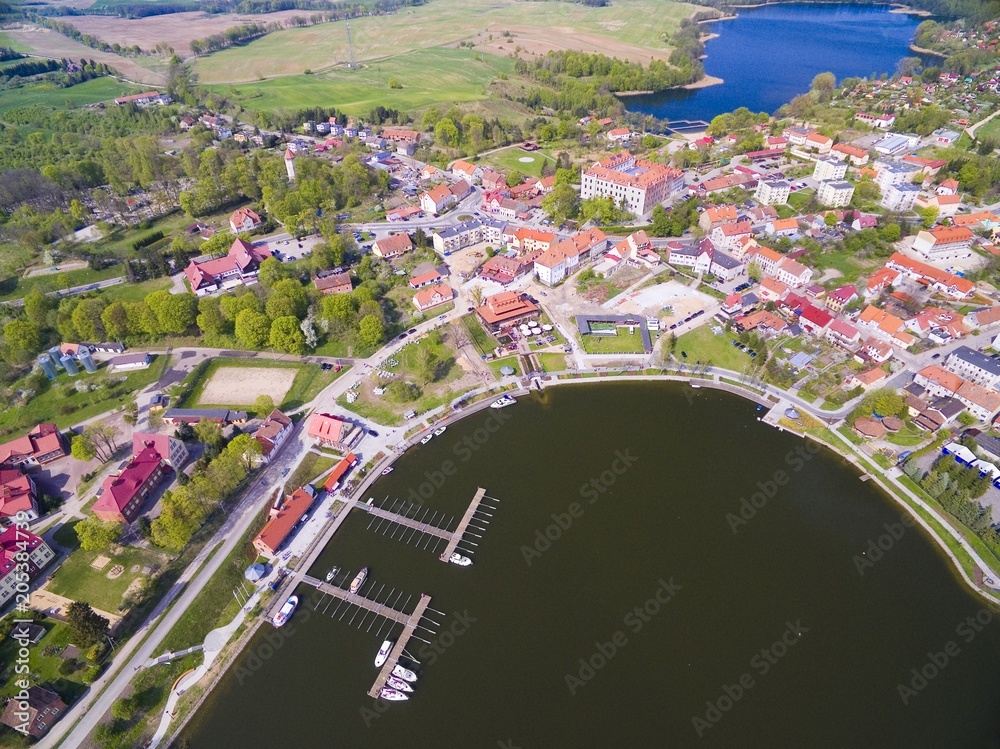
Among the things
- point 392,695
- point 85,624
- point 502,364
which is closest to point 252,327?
point 502,364

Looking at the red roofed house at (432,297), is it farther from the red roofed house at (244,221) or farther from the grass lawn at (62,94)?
the grass lawn at (62,94)

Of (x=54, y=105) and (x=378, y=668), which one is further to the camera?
(x=54, y=105)

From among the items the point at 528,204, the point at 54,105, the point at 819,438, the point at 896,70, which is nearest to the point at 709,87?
the point at 896,70

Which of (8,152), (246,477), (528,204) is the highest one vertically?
(8,152)

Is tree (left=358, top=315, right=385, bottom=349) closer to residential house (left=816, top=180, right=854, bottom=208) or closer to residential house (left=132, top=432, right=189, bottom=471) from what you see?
residential house (left=132, top=432, right=189, bottom=471)

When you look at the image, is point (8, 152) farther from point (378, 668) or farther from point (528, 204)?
point (378, 668)

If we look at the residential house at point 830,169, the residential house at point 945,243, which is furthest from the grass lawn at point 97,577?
the residential house at point 830,169

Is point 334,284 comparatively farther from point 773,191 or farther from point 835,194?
point 835,194
